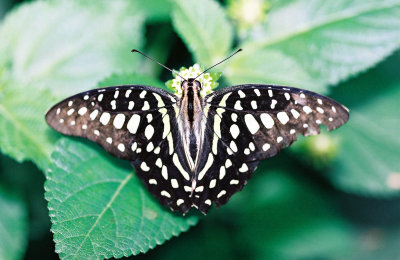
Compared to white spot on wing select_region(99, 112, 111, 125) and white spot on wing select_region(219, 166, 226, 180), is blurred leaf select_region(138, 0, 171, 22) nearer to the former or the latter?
white spot on wing select_region(99, 112, 111, 125)

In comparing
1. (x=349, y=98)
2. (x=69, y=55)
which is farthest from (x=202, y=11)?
(x=349, y=98)

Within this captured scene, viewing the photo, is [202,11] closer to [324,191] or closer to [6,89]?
[6,89]

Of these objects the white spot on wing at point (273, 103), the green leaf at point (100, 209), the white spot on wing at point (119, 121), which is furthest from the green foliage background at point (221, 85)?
the white spot on wing at point (273, 103)

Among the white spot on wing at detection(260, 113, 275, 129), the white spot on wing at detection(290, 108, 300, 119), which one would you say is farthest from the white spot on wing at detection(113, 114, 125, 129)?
the white spot on wing at detection(290, 108, 300, 119)

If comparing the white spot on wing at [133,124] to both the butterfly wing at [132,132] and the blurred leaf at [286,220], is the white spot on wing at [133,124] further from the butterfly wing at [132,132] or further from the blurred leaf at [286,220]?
the blurred leaf at [286,220]

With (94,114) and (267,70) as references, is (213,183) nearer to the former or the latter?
(94,114)

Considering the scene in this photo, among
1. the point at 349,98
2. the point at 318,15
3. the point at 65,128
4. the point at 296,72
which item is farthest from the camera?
the point at 349,98

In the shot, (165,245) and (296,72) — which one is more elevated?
(296,72)
